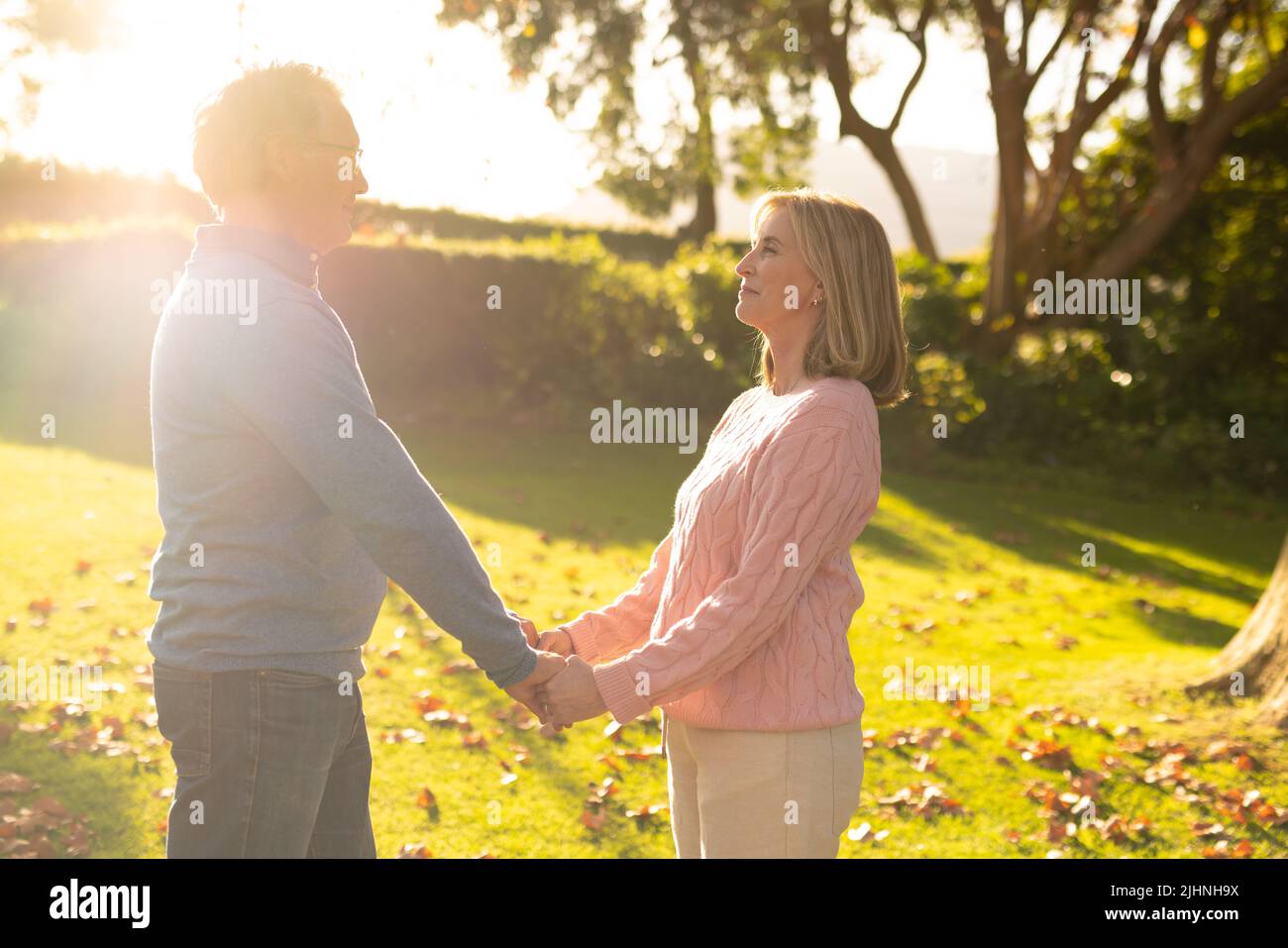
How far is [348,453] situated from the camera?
255 centimetres

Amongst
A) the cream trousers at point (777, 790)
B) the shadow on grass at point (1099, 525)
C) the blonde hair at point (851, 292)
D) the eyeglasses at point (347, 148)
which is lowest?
the shadow on grass at point (1099, 525)

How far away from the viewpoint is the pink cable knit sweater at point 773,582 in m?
2.83

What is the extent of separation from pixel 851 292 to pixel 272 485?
147 centimetres

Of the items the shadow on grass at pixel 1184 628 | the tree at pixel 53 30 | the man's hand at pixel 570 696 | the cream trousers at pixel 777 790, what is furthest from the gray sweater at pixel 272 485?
the tree at pixel 53 30

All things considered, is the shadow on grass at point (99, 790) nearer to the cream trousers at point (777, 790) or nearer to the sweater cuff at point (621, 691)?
the sweater cuff at point (621, 691)

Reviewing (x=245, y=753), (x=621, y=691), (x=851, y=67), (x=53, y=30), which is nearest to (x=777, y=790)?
(x=621, y=691)

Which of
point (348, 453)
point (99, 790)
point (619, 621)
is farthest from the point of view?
point (99, 790)

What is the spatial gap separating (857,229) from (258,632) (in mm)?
1745

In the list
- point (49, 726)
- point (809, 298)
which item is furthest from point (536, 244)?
point (809, 298)

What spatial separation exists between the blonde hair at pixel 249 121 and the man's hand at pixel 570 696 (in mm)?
1386

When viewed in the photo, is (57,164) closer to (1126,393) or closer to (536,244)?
(536,244)

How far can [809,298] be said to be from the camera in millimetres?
3084

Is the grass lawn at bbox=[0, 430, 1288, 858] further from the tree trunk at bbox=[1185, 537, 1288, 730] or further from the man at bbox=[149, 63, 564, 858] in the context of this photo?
the man at bbox=[149, 63, 564, 858]

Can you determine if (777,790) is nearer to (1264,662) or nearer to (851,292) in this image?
(851,292)
